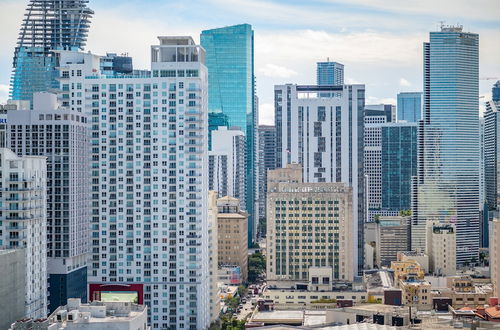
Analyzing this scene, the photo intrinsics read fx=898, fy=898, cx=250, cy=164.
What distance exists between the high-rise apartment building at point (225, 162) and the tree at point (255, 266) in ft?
99.2

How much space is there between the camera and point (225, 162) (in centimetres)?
18638

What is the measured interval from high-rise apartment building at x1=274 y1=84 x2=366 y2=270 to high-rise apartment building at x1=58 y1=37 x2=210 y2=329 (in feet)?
170

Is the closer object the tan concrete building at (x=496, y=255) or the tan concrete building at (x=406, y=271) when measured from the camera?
the tan concrete building at (x=496, y=255)

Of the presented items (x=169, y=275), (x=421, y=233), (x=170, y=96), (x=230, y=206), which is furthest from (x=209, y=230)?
(x=421, y=233)

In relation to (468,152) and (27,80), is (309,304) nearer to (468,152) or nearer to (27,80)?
(468,152)

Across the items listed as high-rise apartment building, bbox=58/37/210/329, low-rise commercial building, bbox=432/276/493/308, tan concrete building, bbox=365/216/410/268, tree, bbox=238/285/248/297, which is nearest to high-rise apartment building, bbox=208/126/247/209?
tan concrete building, bbox=365/216/410/268

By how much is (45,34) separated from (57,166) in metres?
99.8

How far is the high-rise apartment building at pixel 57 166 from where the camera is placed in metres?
85.8

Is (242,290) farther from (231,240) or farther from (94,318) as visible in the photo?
(94,318)

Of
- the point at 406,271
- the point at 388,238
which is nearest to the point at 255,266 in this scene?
the point at 388,238

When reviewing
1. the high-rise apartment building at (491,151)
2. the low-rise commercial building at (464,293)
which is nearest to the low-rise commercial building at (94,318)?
the low-rise commercial building at (464,293)

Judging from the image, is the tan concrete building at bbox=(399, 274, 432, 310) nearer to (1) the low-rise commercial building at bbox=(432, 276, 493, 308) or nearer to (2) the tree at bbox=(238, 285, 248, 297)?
(1) the low-rise commercial building at bbox=(432, 276, 493, 308)

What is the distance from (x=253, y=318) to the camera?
315 ft

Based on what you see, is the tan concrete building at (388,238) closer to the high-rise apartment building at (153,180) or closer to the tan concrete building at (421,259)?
the tan concrete building at (421,259)
